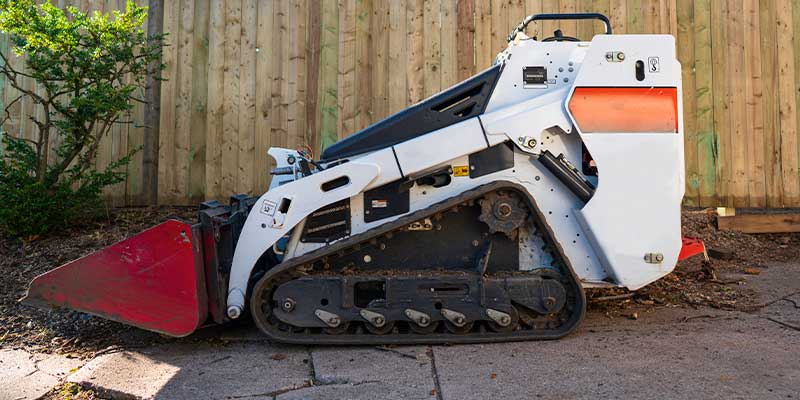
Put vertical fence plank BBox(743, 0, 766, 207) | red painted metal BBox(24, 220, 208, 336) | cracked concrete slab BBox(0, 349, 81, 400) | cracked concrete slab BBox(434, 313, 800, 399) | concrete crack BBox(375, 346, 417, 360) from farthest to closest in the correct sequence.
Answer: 1. vertical fence plank BBox(743, 0, 766, 207)
2. red painted metal BBox(24, 220, 208, 336)
3. concrete crack BBox(375, 346, 417, 360)
4. cracked concrete slab BBox(0, 349, 81, 400)
5. cracked concrete slab BBox(434, 313, 800, 399)

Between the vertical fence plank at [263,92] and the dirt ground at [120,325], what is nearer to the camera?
the dirt ground at [120,325]

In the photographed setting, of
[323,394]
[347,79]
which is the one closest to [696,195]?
[347,79]

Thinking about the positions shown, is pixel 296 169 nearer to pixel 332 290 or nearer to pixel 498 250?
pixel 332 290

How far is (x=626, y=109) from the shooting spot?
3.47 metres

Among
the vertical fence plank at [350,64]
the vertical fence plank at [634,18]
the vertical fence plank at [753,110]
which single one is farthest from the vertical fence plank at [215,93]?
the vertical fence plank at [753,110]

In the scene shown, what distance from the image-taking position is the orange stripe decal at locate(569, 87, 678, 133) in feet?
11.3

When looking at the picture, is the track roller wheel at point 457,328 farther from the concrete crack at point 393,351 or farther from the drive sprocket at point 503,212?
the drive sprocket at point 503,212

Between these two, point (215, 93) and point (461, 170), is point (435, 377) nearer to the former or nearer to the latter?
point (461, 170)

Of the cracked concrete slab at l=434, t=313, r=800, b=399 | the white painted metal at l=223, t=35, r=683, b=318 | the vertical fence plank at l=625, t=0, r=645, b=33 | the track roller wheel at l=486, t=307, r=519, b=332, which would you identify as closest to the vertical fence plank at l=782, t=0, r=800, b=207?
the vertical fence plank at l=625, t=0, r=645, b=33

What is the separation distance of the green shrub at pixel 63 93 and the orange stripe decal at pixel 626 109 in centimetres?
397

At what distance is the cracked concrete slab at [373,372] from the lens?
258cm

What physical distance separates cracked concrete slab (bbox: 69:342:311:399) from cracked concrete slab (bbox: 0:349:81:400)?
0.14m

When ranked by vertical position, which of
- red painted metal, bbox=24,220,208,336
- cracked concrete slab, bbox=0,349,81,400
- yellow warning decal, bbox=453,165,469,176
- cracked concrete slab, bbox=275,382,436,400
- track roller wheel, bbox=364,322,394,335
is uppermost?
yellow warning decal, bbox=453,165,469,176

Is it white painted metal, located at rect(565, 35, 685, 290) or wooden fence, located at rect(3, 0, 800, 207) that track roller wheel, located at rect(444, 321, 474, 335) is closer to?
white painted metal, located at rect(565, 35, 685, 290)
